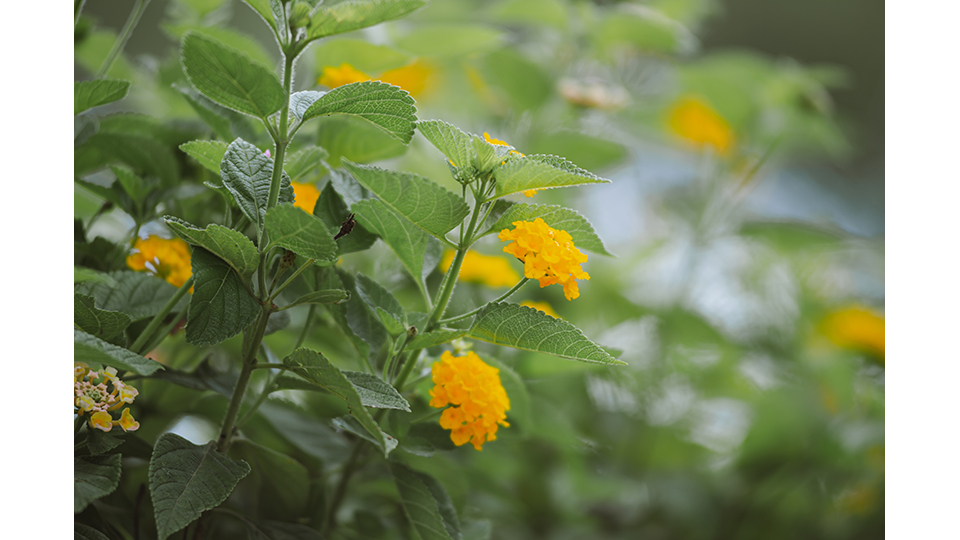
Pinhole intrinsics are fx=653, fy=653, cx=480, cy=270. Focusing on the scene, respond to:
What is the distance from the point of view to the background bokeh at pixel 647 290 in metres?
0.49

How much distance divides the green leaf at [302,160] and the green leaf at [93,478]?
0.14 metres

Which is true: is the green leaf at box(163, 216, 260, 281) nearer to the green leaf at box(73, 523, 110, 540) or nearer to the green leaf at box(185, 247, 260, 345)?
the green leaf at box(185, 247, 260, 345)

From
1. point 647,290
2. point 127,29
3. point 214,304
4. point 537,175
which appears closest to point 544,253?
point 537,175

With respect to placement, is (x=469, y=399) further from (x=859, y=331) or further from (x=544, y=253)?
(x=859, y=331)

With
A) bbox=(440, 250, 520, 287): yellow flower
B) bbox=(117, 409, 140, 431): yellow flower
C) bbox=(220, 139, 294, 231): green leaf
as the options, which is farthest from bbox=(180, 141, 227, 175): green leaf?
→ bbox=(440, 250, 520, 287): yellow flower

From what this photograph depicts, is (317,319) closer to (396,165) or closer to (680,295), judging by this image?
(396,165)

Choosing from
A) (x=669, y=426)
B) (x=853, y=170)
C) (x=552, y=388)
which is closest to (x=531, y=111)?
(x=552, y=388)

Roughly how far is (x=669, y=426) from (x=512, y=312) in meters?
0.52

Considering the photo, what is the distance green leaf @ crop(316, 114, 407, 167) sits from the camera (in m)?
0.36

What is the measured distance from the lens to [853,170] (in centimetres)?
154

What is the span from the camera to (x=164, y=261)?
0.34 m

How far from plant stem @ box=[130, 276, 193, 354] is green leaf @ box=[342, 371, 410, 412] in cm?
8

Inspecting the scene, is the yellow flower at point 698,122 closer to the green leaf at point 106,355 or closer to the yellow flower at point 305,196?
the yellow flower at point 305,196
